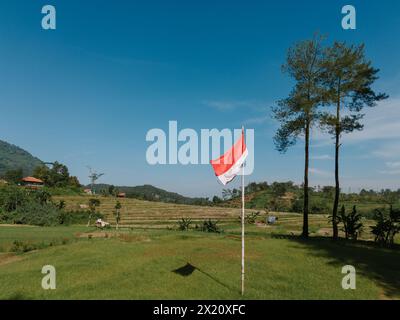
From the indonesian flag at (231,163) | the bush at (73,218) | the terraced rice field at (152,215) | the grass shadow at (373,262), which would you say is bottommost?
the terraced rice field at (152,215)

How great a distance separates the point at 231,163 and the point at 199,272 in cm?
613

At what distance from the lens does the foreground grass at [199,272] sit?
37.4ft

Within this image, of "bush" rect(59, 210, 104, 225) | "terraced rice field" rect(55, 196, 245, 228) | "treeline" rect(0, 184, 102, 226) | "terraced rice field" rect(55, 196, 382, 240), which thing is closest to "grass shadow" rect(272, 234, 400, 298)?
"terraced rice field" rect(55, 196, 382, 240)

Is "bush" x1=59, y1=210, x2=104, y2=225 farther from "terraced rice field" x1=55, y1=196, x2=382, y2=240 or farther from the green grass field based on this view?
the green grass field

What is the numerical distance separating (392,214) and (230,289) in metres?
21.0

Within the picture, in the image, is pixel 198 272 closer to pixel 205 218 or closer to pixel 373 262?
pixel 373 262

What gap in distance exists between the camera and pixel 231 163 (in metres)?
11.1

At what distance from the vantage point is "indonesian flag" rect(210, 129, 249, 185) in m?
11.0

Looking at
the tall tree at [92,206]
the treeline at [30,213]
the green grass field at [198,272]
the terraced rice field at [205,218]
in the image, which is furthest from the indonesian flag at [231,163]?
the tall tree at [92,206]

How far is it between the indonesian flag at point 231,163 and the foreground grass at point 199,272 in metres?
A: 4.32

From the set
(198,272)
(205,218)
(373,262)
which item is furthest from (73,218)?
(373,262)

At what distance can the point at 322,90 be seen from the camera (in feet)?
85.9

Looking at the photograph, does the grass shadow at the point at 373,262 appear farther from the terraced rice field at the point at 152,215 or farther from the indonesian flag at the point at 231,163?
the terraced rice field at the point at 152,215
